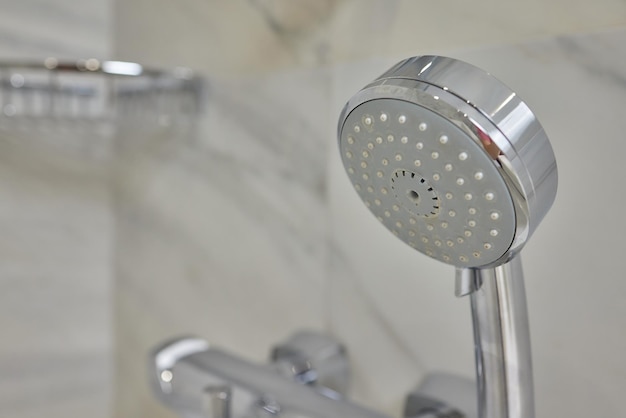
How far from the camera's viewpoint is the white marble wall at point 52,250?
0.81 metres

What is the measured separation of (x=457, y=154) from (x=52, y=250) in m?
0.69

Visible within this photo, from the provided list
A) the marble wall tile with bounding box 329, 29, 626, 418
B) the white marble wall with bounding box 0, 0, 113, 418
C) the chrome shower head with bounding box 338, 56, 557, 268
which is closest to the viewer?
the chrome shower head with bounding box 338, 56, 557, 268

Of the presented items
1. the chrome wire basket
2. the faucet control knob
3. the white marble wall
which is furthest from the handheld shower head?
the white marble wall

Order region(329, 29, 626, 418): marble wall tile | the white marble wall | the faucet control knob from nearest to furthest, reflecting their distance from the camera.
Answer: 1. region(329, 29, 626, 418): marble wall tile
2. the faucet control knob
3. the white marble wall

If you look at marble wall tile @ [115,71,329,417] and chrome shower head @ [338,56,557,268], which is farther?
marble wall tile @ [115,71,329,417]

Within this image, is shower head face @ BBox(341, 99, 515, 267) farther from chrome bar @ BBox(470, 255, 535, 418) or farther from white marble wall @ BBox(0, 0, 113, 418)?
white marble wall @ BBox(0, 0, 113, 418)

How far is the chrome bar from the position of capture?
1.11 ft

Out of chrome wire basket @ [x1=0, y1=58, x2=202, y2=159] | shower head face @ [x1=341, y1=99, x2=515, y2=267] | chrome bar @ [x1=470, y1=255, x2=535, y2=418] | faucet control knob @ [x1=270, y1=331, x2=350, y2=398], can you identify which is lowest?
faucet control knob @ [x1=270, y1=331, x2=350, y2=398]

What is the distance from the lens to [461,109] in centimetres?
28

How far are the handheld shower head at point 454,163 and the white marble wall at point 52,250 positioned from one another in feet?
1.89

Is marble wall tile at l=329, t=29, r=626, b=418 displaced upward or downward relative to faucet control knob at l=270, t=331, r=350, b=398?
upward

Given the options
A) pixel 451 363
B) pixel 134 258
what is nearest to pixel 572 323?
pixel 451 363

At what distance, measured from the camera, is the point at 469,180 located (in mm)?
289

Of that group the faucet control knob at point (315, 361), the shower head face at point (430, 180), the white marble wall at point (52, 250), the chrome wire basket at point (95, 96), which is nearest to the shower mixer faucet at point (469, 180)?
the shower head face at point (430, 180)
